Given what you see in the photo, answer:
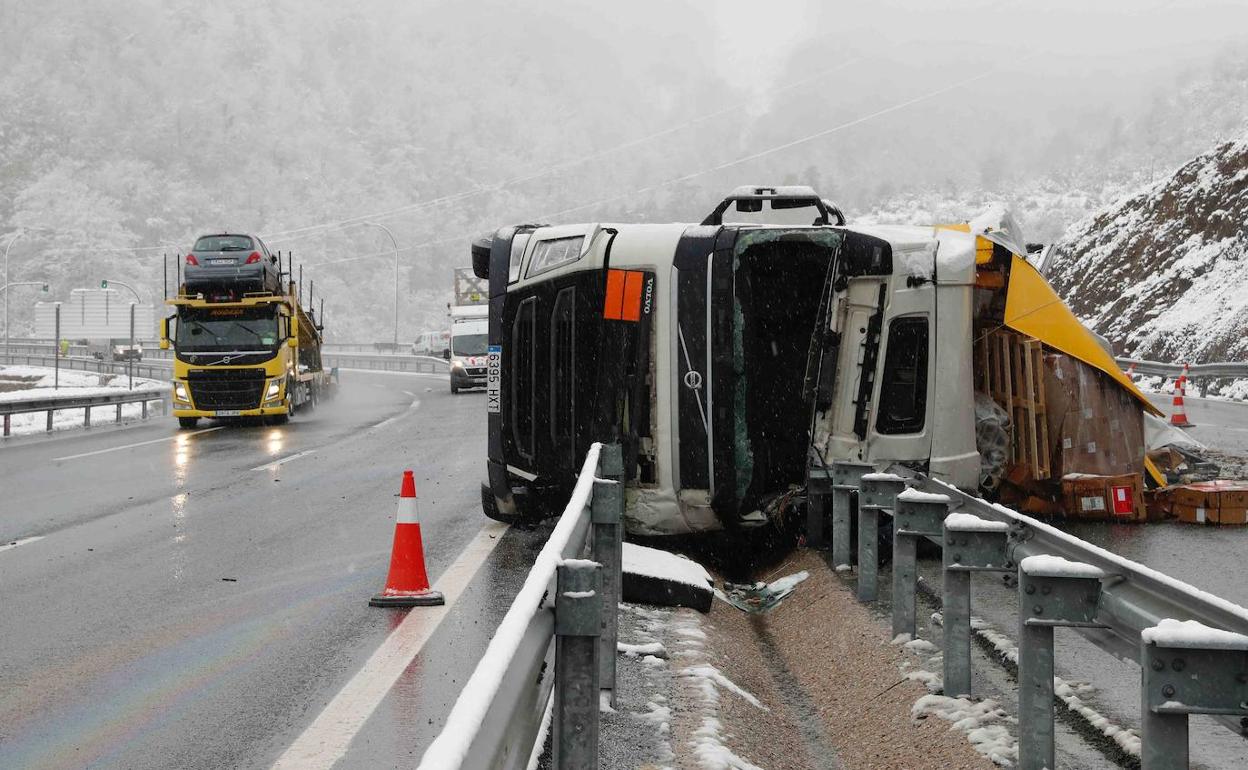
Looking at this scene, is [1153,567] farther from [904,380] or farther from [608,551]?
[608,551]

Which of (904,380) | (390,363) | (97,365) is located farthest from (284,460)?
(97,365)

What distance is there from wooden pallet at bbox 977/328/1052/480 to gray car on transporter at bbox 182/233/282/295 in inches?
719

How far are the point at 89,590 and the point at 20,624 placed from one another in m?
1.10

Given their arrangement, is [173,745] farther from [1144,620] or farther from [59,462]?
[59,462]

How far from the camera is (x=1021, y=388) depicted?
10539 millimetres

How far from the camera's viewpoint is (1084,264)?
146ft

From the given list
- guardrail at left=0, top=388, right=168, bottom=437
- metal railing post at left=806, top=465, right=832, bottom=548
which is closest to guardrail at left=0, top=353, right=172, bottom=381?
guardrail at left=0, top=388, right=168, bottom=437

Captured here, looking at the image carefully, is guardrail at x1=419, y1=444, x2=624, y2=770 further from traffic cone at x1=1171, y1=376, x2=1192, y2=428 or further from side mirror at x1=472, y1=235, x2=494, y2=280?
traffic cone at x1=1171, y1=376, x2=1192, y2=428

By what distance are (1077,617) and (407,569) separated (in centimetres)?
471

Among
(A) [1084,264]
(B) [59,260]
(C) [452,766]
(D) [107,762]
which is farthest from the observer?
(B) [59,260]

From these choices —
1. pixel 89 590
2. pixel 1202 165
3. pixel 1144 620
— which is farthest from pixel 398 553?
pixel 1202 165

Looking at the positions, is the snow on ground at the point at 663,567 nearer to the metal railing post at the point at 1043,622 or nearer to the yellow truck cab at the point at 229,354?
the metal railing post at the point at 1043,622

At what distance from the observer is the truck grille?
82.9 ft

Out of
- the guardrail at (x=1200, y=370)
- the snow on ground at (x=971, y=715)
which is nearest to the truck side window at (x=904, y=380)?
the snow on ground at (x=971, y=715)
